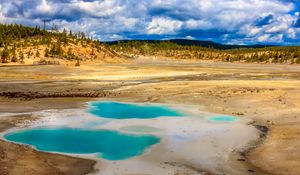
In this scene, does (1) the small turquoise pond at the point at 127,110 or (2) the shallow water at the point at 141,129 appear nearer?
(2) the shallow water at the point at 141,129

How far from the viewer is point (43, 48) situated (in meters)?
85.8

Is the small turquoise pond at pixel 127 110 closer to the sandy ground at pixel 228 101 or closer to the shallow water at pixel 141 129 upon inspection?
the sandy ground at pixel 228 101

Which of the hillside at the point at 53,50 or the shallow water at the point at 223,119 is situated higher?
the hillside at the point at 53,50

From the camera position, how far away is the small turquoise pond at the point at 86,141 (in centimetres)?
1802

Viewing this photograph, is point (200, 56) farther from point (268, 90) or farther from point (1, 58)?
point (268, 90)

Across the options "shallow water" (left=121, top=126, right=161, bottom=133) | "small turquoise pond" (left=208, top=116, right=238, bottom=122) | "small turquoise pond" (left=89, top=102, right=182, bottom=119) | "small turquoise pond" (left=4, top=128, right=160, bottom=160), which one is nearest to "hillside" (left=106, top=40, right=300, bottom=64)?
"small turquoise pond" (left=89, top=102, right=182, bottom=119)

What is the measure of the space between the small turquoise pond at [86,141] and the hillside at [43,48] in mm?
52406

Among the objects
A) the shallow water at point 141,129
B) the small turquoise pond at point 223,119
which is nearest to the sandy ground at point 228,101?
the small turquoise pond at point 223,119

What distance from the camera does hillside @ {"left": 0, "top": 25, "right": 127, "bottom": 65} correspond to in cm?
7631

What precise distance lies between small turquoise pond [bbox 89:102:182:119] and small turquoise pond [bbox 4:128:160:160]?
15.7 ft

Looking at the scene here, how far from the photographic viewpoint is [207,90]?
1492 inches

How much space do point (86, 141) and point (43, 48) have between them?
226 feet

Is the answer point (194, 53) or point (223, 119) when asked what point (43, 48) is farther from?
point (194, 53)

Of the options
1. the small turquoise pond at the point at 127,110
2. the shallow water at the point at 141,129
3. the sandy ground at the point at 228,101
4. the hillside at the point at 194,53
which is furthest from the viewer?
the hillside at the point at 194,53
